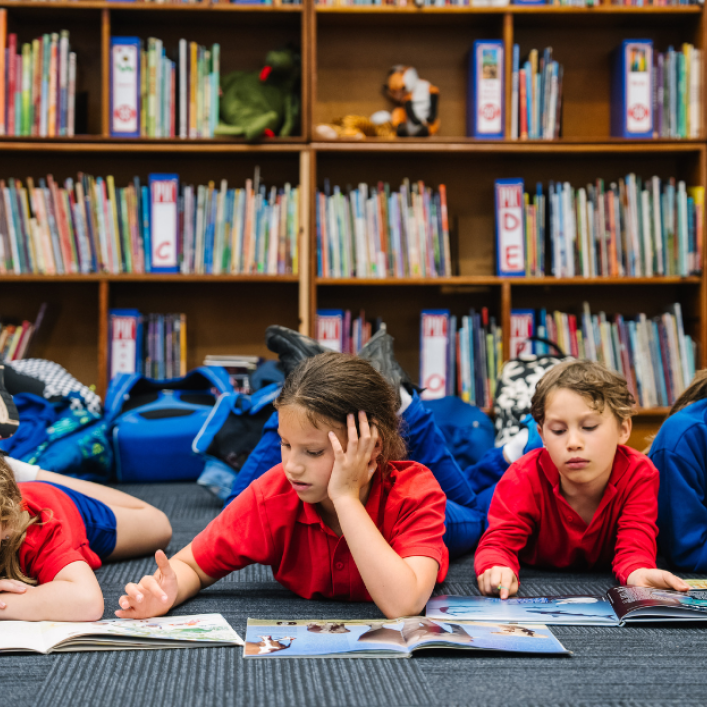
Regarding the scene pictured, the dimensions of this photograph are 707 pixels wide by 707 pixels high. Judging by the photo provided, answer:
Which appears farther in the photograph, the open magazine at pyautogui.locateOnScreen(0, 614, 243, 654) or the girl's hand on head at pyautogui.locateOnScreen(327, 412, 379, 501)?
the girl's hand on head at pyautogui.locateOnScreen(327, 412, 379, 501)

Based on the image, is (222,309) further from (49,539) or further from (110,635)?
(110,635)

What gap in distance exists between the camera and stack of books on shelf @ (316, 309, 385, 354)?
252 centimetres

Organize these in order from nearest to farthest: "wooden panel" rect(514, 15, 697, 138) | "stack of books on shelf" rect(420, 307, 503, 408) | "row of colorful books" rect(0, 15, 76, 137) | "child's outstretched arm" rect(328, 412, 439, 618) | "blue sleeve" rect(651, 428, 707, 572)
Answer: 1. "child's outstretched arm" rect(328, 412, 439, 618)
2. "blue sleeve" rect(651, 428, 707, 572)
3. "row of colorful books" rect(0, 15, 76, 137)
4. "stack of books on shelf" rect(420, 307, 503, 408)
5. "wooden panel" rect(514, 15, 697, 138)

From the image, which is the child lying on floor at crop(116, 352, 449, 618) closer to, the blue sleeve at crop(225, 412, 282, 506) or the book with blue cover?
the blue sleeve at crop(225, 412, 282, 506)

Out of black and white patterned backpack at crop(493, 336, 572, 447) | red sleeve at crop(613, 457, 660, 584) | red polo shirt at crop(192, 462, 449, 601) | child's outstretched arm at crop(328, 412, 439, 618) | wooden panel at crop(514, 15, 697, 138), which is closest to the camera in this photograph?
child's outstretched arm at crop(328, 412, 439, 618)

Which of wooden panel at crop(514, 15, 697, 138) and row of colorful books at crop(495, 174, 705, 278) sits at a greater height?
wooden panel at crop(514, 15, 697, 138)

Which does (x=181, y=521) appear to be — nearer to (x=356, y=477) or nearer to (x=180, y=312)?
(x=356, y=477)

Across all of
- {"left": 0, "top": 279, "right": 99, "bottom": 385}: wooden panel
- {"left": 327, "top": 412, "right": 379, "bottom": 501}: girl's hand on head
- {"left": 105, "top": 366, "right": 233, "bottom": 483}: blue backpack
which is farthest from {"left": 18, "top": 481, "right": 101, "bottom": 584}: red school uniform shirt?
{"left": 0, "top": 279, "right": 99, "bottom": 385}: wooden panel

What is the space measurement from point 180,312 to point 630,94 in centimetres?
171

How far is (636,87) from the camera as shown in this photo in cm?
248

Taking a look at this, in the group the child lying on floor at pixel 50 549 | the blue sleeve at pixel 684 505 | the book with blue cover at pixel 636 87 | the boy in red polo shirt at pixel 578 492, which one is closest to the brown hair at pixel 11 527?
the child lying on floor at pixel 50 549

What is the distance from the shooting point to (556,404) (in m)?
1.25

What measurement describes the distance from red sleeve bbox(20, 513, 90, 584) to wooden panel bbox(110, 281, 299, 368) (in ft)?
5.33

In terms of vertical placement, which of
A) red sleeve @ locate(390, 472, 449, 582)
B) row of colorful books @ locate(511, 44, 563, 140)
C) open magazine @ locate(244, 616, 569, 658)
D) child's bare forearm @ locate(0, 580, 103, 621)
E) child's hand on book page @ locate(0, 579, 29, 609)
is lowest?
open magazine @ locate(244, 616, 569, 658)
